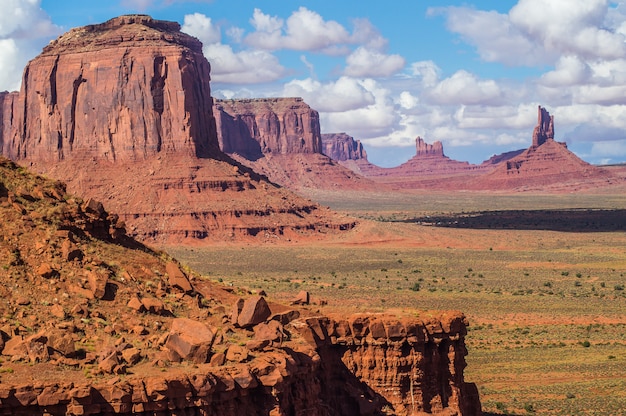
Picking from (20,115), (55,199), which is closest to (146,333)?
(55,199)

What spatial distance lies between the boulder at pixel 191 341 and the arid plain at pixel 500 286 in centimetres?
759

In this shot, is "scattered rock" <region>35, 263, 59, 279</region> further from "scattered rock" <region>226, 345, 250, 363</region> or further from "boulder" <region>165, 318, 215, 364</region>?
"scattered rock" <region>226, 345, 250, 363</region>

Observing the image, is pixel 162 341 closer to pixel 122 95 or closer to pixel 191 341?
pixel 191 341

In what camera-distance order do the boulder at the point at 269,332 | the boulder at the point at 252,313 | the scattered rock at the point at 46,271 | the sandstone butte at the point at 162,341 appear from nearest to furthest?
the sandstone butte at the point at 162,341 < the scattered rock at the point at 46,271 < the boulder at the point at 269,332 < the boulder at the point at 252,313

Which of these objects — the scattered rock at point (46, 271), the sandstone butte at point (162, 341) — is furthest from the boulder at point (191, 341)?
the scattered rock at point (46, 271)

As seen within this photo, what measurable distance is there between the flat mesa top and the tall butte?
0.16 meters

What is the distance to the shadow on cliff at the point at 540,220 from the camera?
154m

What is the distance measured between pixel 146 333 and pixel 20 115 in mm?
130230

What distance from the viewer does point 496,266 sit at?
9925 centimetres

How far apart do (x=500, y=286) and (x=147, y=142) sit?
198 feet

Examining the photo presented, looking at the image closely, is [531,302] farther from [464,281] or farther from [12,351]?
[12,351]

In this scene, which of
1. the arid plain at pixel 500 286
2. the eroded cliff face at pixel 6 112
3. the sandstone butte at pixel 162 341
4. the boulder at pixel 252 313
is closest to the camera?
Answer: the sandstone butte at pixel 162 341

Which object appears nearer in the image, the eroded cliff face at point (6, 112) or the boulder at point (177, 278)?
the boulder at point (177, 278)

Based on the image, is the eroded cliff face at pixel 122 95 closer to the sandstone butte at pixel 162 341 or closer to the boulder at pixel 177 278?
the sandstone butte at pixel 162 341
